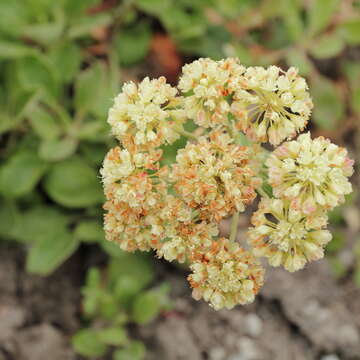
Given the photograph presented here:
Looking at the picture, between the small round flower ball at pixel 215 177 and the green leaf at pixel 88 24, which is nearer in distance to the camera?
the small round flower ball at pixel 215 177

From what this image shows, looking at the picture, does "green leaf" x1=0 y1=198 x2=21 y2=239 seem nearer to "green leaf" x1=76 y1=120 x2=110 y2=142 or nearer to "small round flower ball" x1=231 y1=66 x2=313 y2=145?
"green leaf" x1=76 y1=120 x2=110 y2=142

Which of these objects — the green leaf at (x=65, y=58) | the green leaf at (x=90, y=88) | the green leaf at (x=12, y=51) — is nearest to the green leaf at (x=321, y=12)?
the green leaf at (x=90, y=88)

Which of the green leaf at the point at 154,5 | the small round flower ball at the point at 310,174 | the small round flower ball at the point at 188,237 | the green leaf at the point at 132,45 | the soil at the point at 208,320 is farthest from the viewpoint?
the green leaf at the point at 132,45

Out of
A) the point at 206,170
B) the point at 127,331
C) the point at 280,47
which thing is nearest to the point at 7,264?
the point at 127,331

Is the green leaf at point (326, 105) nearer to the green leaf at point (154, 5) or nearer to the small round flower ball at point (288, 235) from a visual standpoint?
the green leaf at point (154, 5)

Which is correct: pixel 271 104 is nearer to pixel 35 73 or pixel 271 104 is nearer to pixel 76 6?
pixel 35 73

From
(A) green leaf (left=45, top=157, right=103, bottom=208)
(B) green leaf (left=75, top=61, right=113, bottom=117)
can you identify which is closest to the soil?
(A) green leaf (left=45, top=157, right=103, bottom=208)

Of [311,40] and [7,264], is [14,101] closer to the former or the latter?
[7,264]
